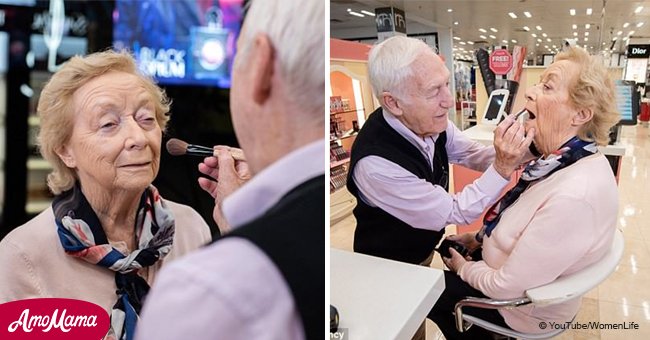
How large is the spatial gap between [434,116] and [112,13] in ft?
3.14

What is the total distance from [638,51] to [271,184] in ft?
4.07

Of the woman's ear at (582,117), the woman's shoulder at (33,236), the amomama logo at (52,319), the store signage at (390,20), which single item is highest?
the store signage at (390,20)

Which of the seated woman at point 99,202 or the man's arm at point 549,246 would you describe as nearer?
the seated woman at point 99,202

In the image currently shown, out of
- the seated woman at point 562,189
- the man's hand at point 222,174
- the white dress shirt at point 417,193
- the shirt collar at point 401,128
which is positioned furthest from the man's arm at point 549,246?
the man's hand at point 222,174

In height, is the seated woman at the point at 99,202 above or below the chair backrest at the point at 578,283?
above

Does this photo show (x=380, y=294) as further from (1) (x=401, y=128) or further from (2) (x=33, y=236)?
(2) (x=33, y=236)

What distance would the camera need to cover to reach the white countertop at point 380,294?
112 centimetres

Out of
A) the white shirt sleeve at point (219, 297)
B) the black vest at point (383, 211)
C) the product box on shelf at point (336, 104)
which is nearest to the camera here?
the white shirt sleeve at point (219, 297)

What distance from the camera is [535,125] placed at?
1341 mm

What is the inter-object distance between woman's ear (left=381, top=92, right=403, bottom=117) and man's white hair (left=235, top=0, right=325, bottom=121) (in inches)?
28.2

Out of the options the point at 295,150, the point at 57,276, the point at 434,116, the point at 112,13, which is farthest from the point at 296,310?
the point at 434,116

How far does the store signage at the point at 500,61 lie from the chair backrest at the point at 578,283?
59 centimetres

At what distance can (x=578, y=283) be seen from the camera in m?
1.31

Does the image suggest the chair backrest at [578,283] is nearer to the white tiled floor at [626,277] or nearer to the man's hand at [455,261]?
the white tiled floor at [626,277]
